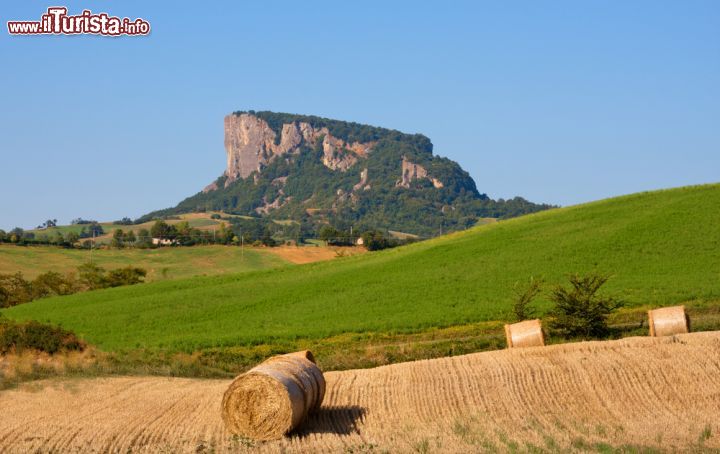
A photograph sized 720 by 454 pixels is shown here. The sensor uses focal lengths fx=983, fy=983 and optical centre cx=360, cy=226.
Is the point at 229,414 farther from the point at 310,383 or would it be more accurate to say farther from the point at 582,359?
the point at 582,359

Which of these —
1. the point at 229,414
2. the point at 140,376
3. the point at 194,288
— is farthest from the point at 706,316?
the point at 194,288

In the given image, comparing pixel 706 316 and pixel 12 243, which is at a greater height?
pixel 12 243

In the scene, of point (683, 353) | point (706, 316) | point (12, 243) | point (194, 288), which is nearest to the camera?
point (683, 353)

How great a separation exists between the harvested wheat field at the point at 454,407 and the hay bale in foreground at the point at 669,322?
163 centimetres

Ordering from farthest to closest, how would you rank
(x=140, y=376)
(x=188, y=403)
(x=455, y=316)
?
1. (x=455, y=316)
2. (x=140, y=376)
3. (x=188, y=403)

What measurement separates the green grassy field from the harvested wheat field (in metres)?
67.6

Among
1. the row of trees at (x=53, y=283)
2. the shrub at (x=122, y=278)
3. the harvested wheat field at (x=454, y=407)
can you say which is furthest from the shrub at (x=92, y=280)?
the harvested wheat field at (x=454, y=407)

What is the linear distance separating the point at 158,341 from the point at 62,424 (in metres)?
21.0

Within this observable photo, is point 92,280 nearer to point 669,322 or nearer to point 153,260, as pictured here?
point 153,260

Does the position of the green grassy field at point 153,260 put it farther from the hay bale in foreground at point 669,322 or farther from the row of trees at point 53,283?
the hay bale in foreground at point 669,322

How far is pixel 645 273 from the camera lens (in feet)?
141

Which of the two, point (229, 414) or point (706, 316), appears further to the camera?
point (706, 316)

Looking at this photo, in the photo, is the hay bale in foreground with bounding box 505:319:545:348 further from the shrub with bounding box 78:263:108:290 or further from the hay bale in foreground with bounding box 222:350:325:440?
the shrub with bounding box 78:263:108:290

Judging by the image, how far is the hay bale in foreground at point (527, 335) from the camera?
22375 mm
